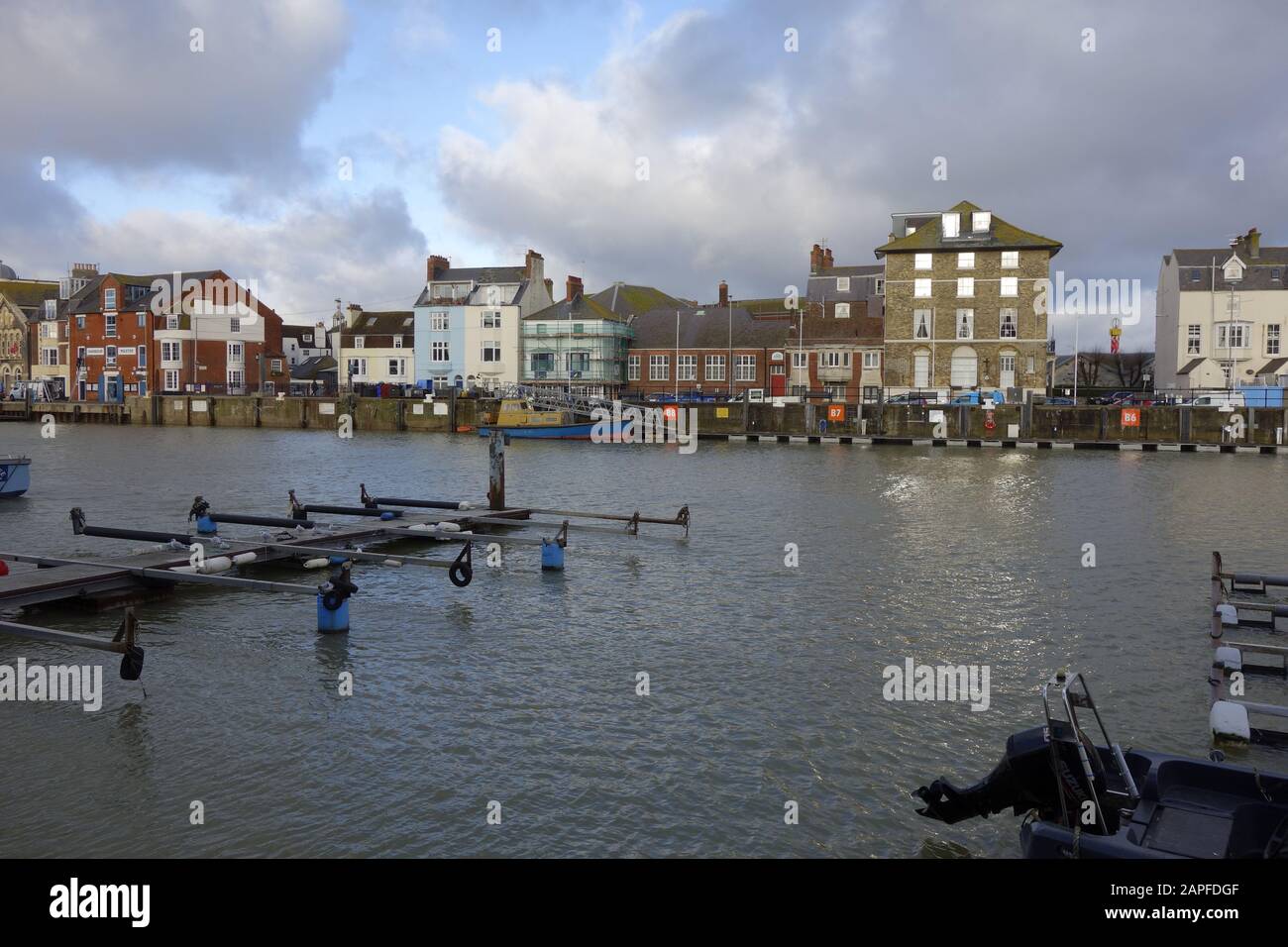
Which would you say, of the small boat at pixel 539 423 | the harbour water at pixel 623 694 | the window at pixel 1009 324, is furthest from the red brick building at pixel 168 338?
the harbour water at pixel 623 694

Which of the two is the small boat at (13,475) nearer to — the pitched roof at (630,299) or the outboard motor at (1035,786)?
the outboard motor at (1035,786)

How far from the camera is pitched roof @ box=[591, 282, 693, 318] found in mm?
106000

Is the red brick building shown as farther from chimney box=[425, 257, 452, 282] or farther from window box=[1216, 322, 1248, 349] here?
window box=[1216, 322, 1248, 349]

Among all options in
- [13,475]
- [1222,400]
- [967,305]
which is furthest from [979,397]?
[13,475]

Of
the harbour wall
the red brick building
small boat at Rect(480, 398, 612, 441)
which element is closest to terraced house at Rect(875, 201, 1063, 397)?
the harbour wall

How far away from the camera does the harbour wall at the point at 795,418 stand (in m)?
69.4

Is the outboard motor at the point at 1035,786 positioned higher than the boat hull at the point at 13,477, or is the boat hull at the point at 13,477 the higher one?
the boat hull at the point at 13,477

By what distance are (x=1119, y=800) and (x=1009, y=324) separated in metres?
79.4

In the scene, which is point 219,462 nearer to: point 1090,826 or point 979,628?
point 979,628

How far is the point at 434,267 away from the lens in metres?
102

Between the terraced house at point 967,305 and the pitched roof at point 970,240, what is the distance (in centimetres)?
8

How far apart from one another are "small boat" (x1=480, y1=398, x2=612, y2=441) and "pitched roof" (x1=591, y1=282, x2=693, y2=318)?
2512 cm

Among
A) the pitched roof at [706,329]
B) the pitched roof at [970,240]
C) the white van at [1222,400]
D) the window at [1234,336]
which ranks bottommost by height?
the white van at [1222,400]
